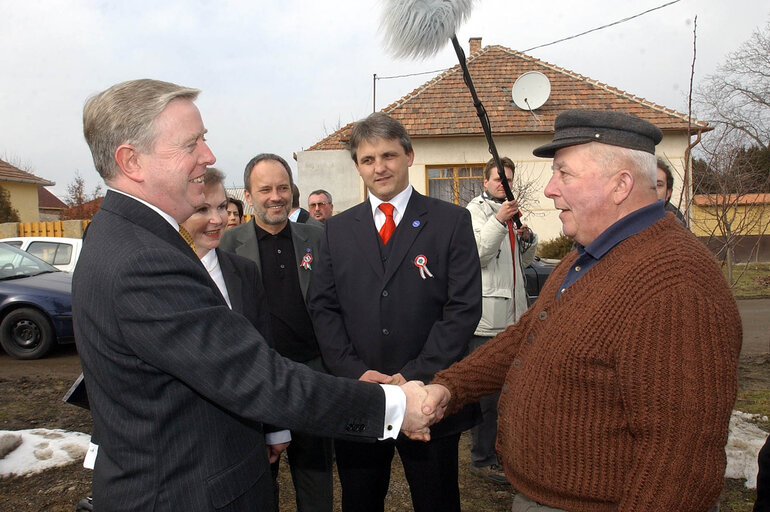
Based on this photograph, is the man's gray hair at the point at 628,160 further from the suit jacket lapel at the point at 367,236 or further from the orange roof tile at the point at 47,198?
the orange roof tile at the point at 47,198

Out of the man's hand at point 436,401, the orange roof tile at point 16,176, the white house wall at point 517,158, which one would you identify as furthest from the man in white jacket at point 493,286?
the orange roof tile at point 16,176

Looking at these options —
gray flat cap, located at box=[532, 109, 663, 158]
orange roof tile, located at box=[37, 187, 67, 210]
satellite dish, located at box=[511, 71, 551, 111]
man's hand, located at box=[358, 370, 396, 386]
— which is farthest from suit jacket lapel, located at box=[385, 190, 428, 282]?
orange roof tile, located at box=[37, 187, 67, 210]

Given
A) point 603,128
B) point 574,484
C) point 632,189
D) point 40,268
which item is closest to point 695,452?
point 574,484

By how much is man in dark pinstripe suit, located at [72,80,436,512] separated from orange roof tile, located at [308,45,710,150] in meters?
15.6

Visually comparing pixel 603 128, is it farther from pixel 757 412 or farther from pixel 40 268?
pixel 40 268

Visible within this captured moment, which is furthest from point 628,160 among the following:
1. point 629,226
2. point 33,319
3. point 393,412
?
point 33,319

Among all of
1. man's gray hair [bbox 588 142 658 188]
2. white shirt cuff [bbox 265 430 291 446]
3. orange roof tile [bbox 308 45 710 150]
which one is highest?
orange roof tile [bbox 308 45 710 150]

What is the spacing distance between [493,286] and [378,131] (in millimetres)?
1935

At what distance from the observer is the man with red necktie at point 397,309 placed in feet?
9.21

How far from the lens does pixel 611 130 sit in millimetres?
1894

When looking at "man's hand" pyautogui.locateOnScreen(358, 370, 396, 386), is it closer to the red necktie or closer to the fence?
the red necktie

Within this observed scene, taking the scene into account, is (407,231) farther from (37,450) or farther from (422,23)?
(37,450)

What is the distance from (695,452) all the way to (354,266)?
1780 millimetres

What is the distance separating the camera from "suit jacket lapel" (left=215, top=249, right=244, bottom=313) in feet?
8.78
